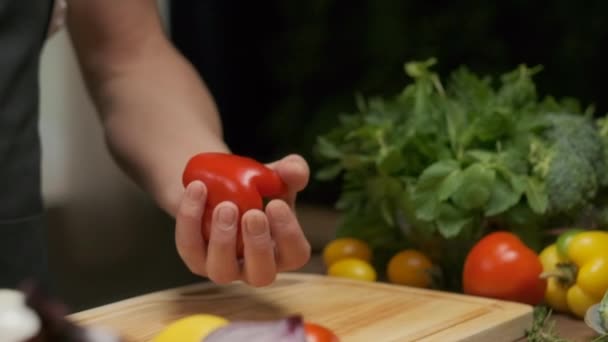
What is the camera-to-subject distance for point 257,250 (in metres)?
0.93

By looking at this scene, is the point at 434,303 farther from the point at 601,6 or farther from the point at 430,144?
the point at 601,6

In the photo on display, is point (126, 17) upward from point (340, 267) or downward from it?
→ upward

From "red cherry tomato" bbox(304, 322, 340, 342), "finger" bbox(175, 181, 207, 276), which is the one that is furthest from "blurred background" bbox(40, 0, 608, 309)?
"red cherry tomato" bbox(304, 322, 340, 342)

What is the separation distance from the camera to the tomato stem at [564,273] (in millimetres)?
1166

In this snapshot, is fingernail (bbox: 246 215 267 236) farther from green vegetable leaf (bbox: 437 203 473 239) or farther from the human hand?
green vegetable leaf (bbox: 437 203 473 239)

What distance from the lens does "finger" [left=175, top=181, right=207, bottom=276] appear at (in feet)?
3.07

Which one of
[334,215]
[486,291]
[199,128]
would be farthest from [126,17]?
[334,215]

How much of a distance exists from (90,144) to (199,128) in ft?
2.31

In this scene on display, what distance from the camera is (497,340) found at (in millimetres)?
1034

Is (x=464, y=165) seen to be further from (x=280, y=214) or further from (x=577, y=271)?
(x=280, y=214)

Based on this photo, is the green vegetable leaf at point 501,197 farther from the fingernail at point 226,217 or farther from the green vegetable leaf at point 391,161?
the fingernail at point 226,217

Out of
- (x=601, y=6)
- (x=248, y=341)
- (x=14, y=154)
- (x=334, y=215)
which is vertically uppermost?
(x=601, y=6)

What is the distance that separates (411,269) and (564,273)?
213mm

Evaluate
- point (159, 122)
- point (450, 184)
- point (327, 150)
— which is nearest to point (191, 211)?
point (159, 122)
